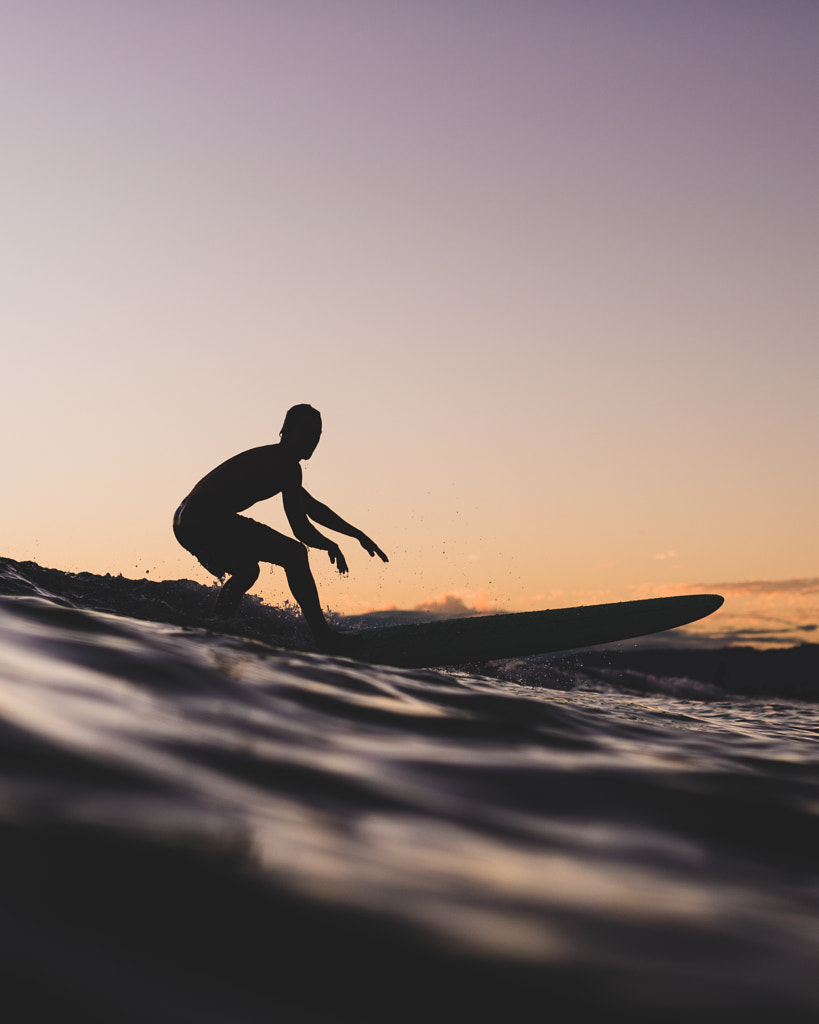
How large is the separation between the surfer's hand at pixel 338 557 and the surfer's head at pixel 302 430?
73 centimetres

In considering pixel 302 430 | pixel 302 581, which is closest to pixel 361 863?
pixel 302 581

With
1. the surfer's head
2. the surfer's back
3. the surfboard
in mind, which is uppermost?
the surfer's head

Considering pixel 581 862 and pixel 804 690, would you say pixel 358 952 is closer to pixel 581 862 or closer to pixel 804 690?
pixel 581 862

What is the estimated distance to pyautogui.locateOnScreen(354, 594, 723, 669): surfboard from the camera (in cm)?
632

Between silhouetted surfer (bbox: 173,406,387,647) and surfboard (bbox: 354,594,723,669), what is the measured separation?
0.59 m

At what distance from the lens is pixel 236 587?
5926mm

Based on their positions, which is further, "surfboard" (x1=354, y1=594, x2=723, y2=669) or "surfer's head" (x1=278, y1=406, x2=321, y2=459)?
"surfboard" (x1=354, y1=594, x2=723, y2=669)

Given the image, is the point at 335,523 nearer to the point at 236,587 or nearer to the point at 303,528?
the point at 303,528

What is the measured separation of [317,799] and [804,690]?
1650cm

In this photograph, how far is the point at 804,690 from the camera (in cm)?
1545

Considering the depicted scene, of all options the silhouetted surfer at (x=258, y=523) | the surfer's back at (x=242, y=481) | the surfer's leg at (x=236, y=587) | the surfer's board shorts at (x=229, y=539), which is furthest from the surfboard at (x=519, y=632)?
the surfer's back at (x=242, y=481)

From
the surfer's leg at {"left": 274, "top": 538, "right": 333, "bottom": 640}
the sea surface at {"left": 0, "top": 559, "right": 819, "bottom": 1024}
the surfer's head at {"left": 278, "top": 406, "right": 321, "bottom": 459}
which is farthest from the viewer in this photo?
the surfer's head at {"left": 278, "top": 406, "right": 321, "bottom": 459}

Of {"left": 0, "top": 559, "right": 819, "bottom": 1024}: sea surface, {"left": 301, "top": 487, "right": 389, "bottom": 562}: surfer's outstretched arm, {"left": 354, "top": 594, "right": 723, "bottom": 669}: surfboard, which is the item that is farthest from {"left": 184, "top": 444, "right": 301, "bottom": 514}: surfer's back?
{"left": 0, "top": 559, "right": 819, "bottom": 1024}: sea surface

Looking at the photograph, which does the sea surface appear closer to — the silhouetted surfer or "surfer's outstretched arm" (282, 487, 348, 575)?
the silhouetted surfer
